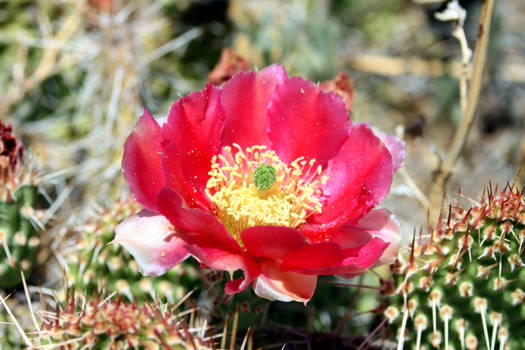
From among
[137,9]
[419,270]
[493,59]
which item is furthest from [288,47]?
[419,270]

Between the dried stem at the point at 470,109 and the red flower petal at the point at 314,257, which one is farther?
the dried stem at the point at 470,109

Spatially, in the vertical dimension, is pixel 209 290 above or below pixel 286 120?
below

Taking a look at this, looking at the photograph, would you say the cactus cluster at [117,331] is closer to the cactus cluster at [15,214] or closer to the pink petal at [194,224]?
the pink petal at [194,224]

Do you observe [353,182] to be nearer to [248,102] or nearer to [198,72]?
[248,102]

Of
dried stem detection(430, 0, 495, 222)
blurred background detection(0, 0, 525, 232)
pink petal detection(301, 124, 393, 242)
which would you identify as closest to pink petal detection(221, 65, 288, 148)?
pink petal detection(301, 124, 393, 242)

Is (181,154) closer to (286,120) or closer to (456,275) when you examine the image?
(286,120)

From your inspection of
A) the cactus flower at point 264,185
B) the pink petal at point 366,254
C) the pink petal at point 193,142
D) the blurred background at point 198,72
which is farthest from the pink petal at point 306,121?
the blurred background at point 198,72

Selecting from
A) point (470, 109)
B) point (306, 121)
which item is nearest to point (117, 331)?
point (306, 121)
